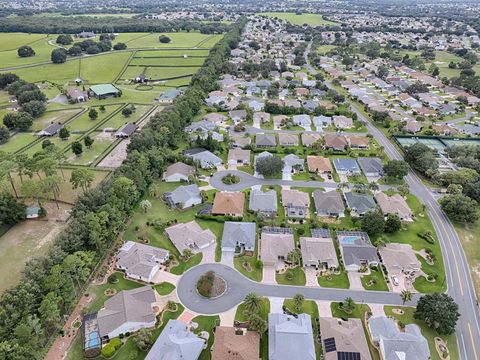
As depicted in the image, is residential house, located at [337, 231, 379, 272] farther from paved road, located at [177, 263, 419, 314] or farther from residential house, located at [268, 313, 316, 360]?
residential house, located at [268, 313, 316, 360]

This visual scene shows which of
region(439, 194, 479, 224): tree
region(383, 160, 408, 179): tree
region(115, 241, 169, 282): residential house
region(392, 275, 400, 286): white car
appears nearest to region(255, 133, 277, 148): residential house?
region(383, 160, 408, 179): tree

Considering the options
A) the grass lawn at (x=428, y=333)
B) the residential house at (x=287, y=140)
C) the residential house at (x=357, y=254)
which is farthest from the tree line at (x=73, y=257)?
the grass lawn at (x=428, y=333)

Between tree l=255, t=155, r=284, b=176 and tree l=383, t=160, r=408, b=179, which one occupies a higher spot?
tree l=383, t=160, r=408, b=179

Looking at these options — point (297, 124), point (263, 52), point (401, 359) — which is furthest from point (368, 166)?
point (263, 52)

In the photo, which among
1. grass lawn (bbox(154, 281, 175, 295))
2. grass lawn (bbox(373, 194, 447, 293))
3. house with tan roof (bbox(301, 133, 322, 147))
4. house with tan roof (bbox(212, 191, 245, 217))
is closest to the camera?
grass lawn (bbox(154, 281, 175, 295))

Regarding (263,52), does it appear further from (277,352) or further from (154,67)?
(277,352)
